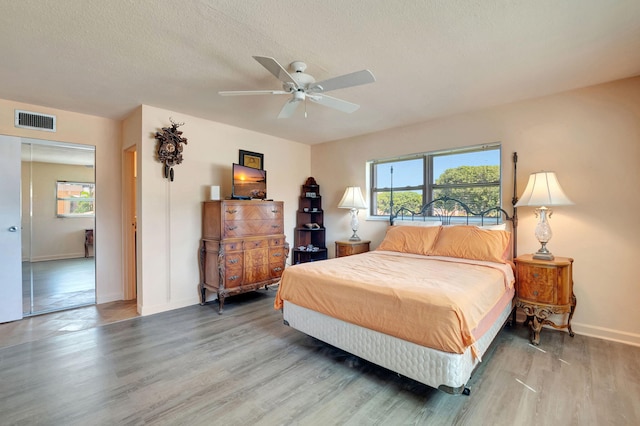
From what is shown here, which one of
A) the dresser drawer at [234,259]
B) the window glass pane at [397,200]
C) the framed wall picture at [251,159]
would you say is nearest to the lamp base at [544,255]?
the window glass pane at [397,200]

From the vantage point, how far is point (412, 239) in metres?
3.54

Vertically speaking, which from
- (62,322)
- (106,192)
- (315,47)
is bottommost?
(62,322)

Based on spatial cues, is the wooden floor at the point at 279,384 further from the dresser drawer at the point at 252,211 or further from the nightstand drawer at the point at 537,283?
the dresser drawer at the point at 252,211

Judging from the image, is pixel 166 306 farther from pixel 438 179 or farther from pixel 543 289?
pixel 543 289

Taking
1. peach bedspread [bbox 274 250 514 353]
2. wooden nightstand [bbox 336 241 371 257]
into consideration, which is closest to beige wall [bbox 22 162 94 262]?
peach bedspread [bbox 274 250 514 353]

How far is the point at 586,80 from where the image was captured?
275cm

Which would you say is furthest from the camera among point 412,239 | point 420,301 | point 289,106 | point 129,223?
point 129,223

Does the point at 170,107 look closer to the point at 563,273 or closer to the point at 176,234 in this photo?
the point at 176,234

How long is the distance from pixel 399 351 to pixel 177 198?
3191 millimetres

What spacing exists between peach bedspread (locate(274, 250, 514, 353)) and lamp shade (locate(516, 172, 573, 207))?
704mm

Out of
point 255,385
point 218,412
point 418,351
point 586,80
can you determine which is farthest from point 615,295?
point 218,412

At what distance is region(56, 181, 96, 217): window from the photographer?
12.2 feet

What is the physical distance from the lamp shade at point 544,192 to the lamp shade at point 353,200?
2084 mm

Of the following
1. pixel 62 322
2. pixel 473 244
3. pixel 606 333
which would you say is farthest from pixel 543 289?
pixel 62 322
